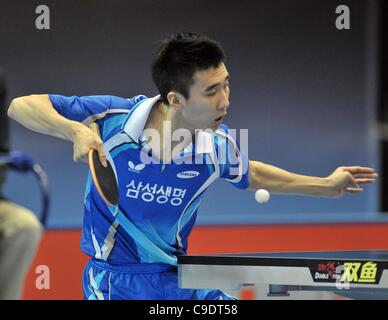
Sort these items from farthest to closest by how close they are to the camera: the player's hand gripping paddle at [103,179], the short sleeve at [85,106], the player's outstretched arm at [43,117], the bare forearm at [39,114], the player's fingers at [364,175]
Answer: the player's fingers at [364,175]
the short sleeve at [85,106]
the bare forearm at [39,114]
the player's outstretched arm at [43,117]
the player's hand gripping paddle at [103,179]

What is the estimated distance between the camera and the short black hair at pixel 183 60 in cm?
220

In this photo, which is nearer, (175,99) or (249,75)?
(175,99)

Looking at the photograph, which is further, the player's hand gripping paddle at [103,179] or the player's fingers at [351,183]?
the player's fingers at [351,183]

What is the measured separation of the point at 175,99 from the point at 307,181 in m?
0.48

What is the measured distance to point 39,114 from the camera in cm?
207

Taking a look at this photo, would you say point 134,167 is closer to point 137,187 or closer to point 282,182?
point 137,187

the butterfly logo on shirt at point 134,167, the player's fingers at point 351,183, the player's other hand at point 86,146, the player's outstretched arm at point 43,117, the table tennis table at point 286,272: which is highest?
the player's outstretched arm at point 43,117

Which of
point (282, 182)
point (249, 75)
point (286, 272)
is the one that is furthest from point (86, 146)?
point (249, 75)

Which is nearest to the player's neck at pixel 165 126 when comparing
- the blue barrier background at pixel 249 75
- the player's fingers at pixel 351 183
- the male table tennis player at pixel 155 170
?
the male table tennis player at pixel 155 170

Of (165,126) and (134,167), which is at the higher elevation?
(165,126)

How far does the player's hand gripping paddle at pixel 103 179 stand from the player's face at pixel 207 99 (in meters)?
0.60

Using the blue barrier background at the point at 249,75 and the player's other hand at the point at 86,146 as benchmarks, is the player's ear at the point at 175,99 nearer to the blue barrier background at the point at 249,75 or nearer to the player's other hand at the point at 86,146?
the blue barrier background at the point at 249,75
